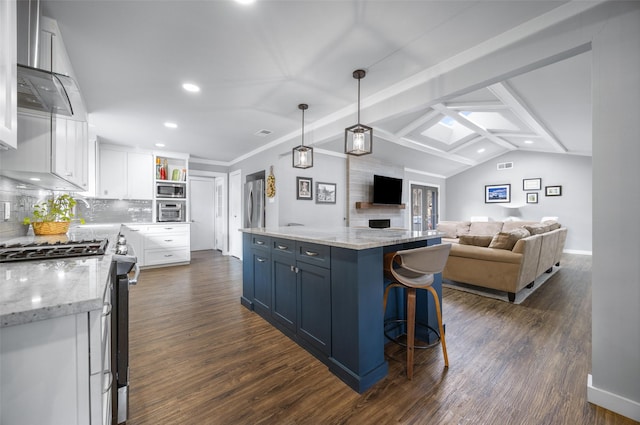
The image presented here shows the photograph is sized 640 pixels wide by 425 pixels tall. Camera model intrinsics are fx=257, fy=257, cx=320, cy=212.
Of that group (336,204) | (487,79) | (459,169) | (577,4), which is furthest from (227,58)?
(459,169)

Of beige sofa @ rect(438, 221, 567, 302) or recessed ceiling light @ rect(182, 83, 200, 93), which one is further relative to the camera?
beige sofa @ rect(438, 221, 567, 302)

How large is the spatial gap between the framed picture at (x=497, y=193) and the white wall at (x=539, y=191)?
0.10 m


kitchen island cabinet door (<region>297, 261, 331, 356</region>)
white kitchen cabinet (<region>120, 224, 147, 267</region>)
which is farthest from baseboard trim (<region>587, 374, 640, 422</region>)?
white kitchen cabinet (<region>120, 224, 147, 267</region>)

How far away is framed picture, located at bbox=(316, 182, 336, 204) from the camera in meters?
5.36

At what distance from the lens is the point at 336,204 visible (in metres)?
5.66

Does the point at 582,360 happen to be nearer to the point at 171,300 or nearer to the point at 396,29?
the point at 396,29

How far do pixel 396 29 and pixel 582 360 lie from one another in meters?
2.91

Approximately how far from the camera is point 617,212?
148 cm

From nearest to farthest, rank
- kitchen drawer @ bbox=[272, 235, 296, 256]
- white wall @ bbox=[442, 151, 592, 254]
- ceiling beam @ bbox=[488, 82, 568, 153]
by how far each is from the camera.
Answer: kitchen drawer @ bbox=[272, 235, 296, 256]
ceiling beam @ bbox=[488, 82, 568, 153]
white wall @ bbox=[442, 151, 592, 254]

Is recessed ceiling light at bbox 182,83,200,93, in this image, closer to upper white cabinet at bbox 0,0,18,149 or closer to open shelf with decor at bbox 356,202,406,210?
upper white cabinet at bbox 0,0,18,149

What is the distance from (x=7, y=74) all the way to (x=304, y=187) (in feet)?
13.8

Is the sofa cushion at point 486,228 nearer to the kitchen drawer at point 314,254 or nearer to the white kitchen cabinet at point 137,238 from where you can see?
the kitchen drawer at point 314,254

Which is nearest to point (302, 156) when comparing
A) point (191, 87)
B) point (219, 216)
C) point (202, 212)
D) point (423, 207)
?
point (191, 87)

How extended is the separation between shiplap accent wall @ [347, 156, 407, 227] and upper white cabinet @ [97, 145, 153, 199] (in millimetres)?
4195
